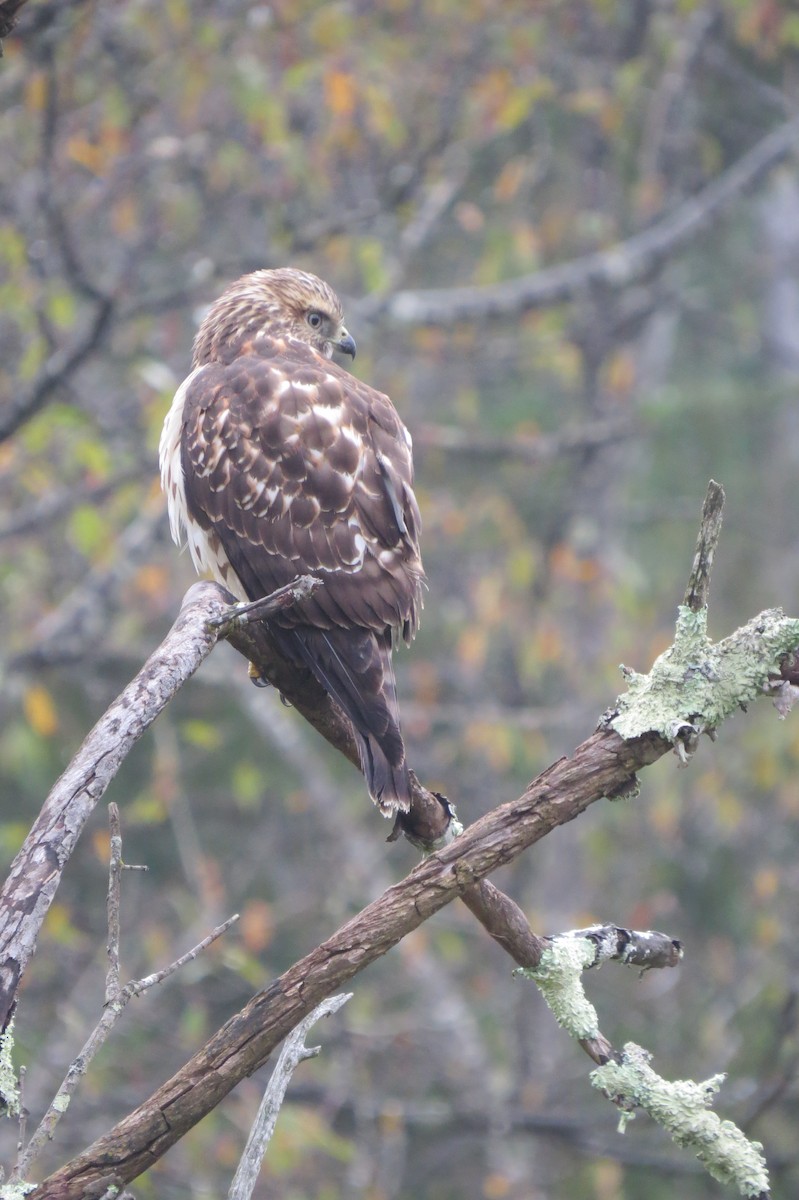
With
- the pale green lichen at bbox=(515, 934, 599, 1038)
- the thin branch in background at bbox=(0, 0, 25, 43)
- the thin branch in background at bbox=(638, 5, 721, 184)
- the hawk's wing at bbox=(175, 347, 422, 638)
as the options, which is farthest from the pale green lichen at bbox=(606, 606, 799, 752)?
the thin branch in background at bbox=(638, 5, 721, 184)

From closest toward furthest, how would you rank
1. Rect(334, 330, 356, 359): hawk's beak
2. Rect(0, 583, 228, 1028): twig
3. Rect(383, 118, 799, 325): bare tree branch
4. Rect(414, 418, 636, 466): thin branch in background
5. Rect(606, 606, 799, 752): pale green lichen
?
Rect(0, 583, 228, 1028): twig < Rect(606, 606, 799, 752): pale green lichen < Rect(334, 330, 356, 359): hawk's beak < Rect(414, 418, 636, 466): thin branch in background < Rect(383, 118, 799, 325): bare tree branch

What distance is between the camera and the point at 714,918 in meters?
9.60

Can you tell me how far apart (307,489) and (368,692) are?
2.14 feet

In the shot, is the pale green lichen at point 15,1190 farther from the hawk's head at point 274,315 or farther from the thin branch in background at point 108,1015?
the hawk's head at point 274,315

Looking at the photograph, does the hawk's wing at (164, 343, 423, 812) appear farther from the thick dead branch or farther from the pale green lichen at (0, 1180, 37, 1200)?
the pale green lichen at (0, 1180, 37, 1200)

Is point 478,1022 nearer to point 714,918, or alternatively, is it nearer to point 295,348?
point 714,918

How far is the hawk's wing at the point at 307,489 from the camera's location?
11.6 ft

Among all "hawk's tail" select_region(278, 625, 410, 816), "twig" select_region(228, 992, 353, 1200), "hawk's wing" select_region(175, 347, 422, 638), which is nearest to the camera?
"twig" select_region(228, 992, 353, 1200)

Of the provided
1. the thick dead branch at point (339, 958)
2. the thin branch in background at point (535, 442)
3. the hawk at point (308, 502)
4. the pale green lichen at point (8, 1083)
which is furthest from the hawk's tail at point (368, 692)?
the thin branch in background at point (535, 442)

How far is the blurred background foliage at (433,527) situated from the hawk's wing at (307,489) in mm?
1468

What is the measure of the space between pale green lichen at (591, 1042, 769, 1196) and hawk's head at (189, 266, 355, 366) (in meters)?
2.60

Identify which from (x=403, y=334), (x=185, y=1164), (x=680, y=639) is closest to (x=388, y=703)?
(x=680, y=639)

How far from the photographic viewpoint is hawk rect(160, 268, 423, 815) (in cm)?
338

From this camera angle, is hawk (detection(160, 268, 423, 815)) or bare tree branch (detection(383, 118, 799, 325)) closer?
hawk (detection(160, 268, 423, 815))
